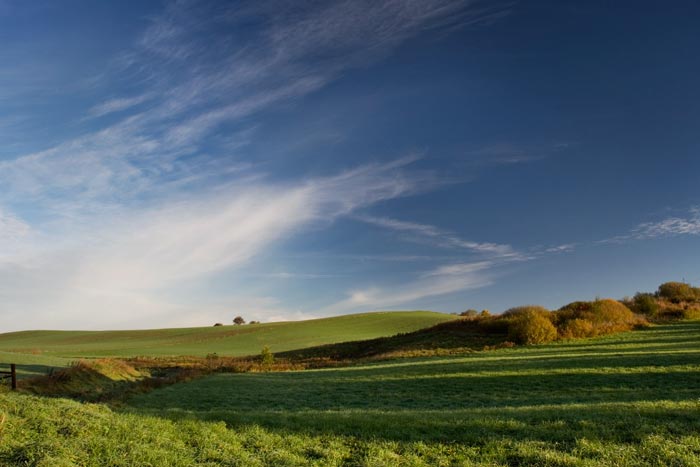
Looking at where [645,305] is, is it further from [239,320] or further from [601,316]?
[239,320]

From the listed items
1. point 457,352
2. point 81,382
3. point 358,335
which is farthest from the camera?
point 358,335

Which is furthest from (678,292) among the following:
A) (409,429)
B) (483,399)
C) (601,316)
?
(409,429)

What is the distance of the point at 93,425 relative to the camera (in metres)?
11.8

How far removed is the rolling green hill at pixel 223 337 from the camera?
70438mm

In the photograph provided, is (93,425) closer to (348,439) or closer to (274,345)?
(348,439)

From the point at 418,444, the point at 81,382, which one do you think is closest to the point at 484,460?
the point at 418,444

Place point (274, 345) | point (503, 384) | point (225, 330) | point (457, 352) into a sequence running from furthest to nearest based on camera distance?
point (225, 330)
point (274, 345)
point (457, 352)
point (503, 384)

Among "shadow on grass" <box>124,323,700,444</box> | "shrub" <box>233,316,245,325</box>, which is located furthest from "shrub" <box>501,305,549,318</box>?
"shrub" <box>233,316,245,325</box>

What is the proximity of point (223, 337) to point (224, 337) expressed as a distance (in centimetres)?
22

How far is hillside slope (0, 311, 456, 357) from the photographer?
7056cm

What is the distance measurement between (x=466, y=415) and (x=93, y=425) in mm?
10263

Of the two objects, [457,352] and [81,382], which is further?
[457,352]

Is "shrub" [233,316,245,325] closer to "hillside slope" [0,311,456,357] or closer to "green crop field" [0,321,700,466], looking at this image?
"hillside slope" [0,311,456,357]

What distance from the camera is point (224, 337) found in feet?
278
